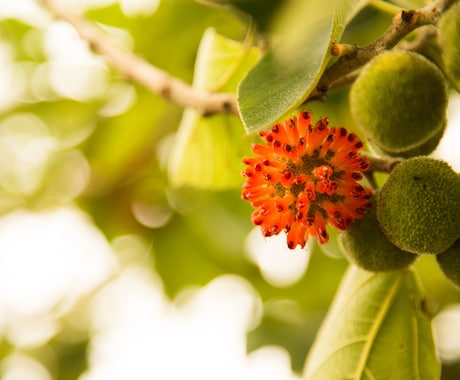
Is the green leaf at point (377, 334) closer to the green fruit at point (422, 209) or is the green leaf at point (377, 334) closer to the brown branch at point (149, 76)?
the green fruit at point (422, 209)

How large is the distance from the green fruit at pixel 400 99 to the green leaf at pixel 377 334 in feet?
1.74

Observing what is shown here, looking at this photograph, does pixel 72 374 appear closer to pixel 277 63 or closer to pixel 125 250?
pixel 125 250

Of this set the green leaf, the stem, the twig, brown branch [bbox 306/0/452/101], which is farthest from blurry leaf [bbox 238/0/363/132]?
the green leaf

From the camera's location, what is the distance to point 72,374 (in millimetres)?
3383

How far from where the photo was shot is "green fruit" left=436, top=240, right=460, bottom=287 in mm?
1293

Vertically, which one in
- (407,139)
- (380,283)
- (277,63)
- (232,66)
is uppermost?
(277,63)

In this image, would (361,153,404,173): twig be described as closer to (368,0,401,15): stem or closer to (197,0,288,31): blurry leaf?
(197,0,288,31): blurry leaf

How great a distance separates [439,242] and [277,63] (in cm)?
47

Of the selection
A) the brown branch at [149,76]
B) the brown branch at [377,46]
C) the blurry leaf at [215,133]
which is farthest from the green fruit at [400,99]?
the blurry leaf at [215,133]

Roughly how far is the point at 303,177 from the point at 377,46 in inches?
10.8

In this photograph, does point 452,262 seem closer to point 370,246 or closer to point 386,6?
point 370,246

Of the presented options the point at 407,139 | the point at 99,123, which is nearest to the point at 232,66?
the point at 407,139

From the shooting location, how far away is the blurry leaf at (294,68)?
1.11m

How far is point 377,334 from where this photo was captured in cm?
171
